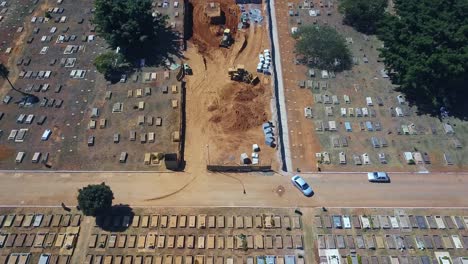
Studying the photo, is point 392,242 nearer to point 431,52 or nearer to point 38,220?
point 431,52

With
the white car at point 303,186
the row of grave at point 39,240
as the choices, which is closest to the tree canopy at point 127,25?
the row of grave at point 39,240

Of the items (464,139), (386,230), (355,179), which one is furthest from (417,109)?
(386,230)

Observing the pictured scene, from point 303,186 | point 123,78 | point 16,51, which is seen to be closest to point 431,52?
point 303,186

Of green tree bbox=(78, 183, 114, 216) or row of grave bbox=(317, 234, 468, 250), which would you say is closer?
green tree bbox=(78, 183, 114, 216)

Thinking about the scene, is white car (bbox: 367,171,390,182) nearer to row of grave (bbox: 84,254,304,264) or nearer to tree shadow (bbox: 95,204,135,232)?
row of grave (bbox: 84,254,304,264)

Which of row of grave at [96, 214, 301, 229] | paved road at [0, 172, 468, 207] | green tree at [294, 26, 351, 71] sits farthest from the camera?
green tree at [294, 26, 351, 71]

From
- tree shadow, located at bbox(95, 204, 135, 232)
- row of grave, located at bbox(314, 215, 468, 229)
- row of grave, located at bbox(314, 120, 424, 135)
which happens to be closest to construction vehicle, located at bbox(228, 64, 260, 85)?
row of grave, located at bbox(314, 120, 424, 135)
